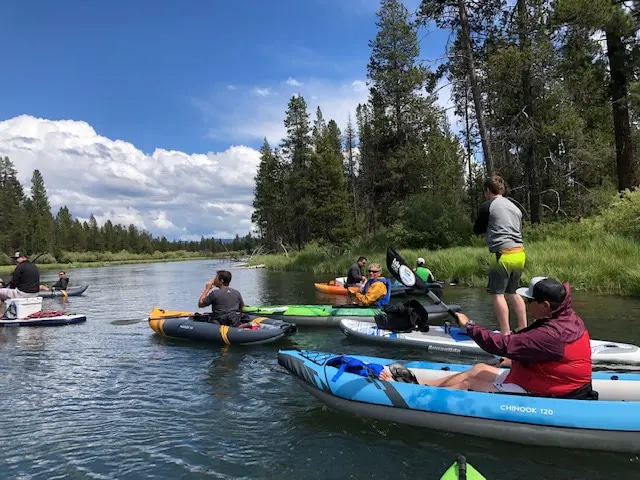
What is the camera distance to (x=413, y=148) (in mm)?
29984

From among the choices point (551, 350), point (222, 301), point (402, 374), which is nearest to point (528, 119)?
point (222, 301)

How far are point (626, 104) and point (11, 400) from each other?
19621 millimetres

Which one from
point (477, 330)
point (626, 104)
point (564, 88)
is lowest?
point (477, 330)

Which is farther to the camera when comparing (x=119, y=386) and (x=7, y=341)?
(x=7, y=341)

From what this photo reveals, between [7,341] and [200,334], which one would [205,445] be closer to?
[200,334]

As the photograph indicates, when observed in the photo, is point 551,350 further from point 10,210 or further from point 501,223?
point 10,210

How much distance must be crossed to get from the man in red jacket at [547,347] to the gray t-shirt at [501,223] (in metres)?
2.04

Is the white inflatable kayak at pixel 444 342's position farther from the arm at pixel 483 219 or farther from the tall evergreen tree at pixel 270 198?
the tall evergreen tree at pixel 270 198

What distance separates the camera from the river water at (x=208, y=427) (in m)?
4.60

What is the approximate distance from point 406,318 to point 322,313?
2.68 meters

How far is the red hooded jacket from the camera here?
14.5 ft

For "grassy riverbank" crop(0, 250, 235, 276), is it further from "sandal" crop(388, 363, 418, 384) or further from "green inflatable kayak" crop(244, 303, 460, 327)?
"sandal" crop(388, 363, 418, 384)

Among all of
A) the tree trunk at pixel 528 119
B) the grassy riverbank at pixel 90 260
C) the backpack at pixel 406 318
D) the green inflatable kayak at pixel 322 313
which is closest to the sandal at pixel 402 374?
the backpack at pixel 406 318

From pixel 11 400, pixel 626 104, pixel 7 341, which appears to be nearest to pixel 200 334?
pixel 11 400
